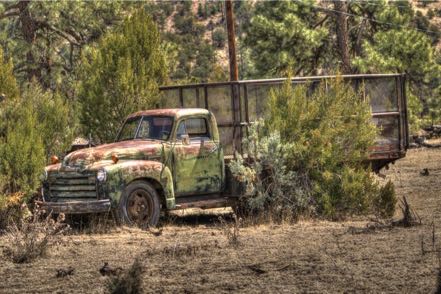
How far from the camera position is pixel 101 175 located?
1348 centimetres

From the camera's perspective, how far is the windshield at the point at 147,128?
14680 millimetres

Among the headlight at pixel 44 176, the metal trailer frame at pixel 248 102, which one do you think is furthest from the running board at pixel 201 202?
the headlight at pixel 44 176

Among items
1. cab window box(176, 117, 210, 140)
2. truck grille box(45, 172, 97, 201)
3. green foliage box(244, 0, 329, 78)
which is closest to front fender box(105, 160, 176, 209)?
truck grille box(45, 172, 97, 201)

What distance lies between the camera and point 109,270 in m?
9.80

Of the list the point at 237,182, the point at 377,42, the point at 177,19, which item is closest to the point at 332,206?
the point at 237,182

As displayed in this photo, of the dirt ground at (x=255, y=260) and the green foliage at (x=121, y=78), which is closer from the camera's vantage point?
the dirt ground at (x=255, y=260)

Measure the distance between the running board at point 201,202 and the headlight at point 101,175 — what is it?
1545 millimetres

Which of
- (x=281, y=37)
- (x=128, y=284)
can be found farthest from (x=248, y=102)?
(x=281, y=37)

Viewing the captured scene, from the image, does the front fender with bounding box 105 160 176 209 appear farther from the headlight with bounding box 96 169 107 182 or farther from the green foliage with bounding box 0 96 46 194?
the green foliage with bounding box 0 96 46 194

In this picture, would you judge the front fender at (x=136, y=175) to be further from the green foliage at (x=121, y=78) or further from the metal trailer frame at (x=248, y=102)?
the green foliage at (x=121, y=78)

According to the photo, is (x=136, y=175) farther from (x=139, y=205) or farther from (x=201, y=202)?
(x=201, y=202)

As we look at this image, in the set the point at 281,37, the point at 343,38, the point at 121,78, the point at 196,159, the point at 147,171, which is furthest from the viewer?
the point at 281,37

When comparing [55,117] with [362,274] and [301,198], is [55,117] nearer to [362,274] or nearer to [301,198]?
[301,198]

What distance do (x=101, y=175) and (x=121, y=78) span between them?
6442 millimetres
